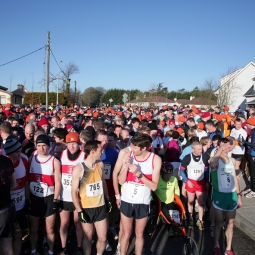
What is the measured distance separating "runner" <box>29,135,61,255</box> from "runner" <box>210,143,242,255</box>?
263 centimetres

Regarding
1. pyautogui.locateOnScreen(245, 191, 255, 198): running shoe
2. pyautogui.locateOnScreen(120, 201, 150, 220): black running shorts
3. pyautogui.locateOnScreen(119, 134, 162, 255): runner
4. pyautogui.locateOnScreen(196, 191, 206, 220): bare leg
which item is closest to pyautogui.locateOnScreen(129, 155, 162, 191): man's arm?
pyautogui.locateOnScreen(119, 134, 162, 255): runner

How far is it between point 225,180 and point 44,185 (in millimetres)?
2983

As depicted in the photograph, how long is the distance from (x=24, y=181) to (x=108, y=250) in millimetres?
1873

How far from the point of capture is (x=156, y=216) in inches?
205

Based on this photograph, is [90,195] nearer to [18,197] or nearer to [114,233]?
[18,197]

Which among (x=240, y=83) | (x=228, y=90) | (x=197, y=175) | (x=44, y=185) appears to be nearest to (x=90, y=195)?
(x=44, y=185)

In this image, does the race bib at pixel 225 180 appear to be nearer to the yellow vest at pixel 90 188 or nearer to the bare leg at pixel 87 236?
the yellow vest at pixel 90 188

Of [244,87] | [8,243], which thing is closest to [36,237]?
[8,243]

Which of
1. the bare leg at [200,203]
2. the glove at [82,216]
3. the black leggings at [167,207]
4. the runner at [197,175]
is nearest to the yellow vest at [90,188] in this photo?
the glove at [82,216]

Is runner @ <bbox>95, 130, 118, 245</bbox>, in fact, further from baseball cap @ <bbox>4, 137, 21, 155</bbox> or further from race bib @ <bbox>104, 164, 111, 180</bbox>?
baseball cap @ <bbox>4, 137, 21, 155</bbox>

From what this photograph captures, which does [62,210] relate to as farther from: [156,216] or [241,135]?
[241,135]

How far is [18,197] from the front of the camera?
158 inches

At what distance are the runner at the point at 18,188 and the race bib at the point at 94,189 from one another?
1001 millimetres

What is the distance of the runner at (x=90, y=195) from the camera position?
3.92 metres
